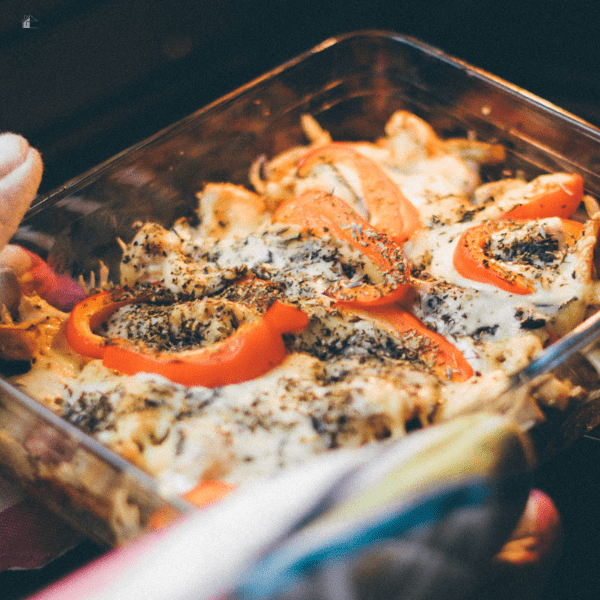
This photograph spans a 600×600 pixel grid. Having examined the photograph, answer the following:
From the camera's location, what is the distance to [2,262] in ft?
3.81

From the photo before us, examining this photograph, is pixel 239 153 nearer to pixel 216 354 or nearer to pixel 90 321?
pixel 90 321

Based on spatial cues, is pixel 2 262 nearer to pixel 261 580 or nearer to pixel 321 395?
pixel 321 395

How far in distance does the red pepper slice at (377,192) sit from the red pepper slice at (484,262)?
16cm

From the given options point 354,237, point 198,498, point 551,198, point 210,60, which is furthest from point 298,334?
point 210,60

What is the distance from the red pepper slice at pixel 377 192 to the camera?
4.51ft

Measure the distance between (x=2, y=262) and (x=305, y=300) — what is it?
2.12 ft

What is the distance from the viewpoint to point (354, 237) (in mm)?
1257

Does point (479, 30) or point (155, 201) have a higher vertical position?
point (479, 30)

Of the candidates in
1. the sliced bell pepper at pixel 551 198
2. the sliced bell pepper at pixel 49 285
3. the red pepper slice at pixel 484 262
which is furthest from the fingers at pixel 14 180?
the sliced bell pepper at pixel 551 198

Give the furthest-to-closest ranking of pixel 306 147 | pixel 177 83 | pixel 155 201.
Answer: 1. pixel 306 147
2. pixel 177 83
3. pixel 155 201

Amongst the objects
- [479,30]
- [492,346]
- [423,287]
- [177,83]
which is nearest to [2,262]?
[177,83]

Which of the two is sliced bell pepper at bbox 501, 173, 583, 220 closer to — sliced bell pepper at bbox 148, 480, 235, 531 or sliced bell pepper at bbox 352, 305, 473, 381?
sliced bell pepper at bbox 352, 305, 473, 381

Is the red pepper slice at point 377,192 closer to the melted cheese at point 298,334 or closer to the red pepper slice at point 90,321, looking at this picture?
the melted cheese at point 298,334

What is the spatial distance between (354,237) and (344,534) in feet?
2.59
